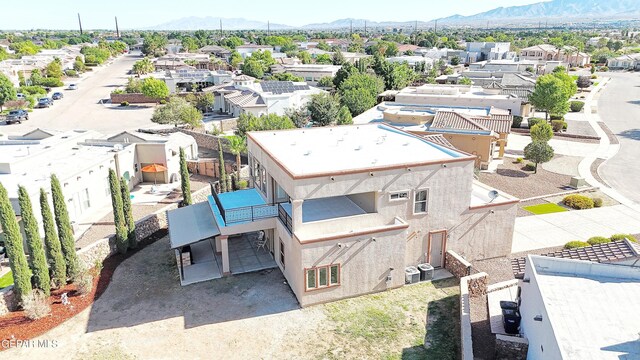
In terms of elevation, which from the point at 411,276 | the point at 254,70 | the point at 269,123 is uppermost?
the point at 254,70

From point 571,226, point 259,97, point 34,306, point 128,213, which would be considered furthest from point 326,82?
point 34,306

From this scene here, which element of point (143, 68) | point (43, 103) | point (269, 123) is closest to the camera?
point (269, 123)

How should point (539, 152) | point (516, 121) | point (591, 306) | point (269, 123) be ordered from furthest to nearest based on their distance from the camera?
point (516, 121) < point (269, 123) < point (539, 152) < point (591, 306)

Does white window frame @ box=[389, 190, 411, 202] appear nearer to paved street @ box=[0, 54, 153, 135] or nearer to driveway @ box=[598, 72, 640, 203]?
driveway @ box=[598, 72, 640, 203]

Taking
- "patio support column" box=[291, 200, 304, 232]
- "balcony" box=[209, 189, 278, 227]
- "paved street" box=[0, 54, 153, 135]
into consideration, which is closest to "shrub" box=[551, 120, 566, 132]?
"balcony" box=[209, 189, 278, 227]

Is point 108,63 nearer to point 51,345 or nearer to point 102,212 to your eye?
point 102,212

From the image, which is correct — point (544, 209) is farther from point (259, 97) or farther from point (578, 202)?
point (259, 97)

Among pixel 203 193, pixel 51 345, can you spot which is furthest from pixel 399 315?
pixel 203 193
